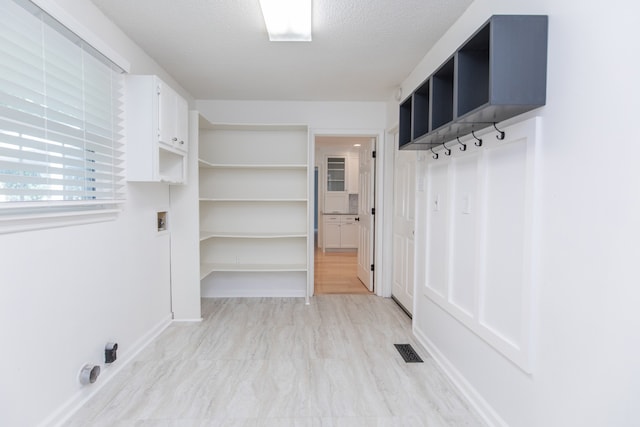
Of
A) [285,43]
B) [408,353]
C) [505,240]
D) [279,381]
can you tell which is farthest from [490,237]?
[285,43]

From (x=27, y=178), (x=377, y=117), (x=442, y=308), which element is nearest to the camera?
(x=27, y=178)

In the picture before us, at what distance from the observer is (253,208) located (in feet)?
13.5

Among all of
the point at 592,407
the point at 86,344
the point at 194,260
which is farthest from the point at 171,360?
the point at 592,407

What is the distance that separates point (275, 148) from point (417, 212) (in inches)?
78.5

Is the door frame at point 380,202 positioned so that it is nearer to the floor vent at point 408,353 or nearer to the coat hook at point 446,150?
the floor vent at point 408,353

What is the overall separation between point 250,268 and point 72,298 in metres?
2.02

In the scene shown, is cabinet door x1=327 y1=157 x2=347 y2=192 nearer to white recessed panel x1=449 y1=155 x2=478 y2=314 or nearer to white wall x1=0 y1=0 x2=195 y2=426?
white wall x1=0 y1=0 x2=195 y2=426

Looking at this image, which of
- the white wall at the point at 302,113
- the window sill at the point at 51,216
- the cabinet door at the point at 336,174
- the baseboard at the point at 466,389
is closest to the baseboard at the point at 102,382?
the window sill at the point at 51,216

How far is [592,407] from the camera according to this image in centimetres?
118

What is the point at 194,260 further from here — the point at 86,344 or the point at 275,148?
the point at 275,148

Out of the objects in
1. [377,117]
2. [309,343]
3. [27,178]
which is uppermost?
[377,117]

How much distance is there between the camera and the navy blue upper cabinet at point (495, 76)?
138 cm

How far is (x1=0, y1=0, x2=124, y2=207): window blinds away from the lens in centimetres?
143

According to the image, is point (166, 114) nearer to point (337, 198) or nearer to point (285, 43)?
point (285, 43)
